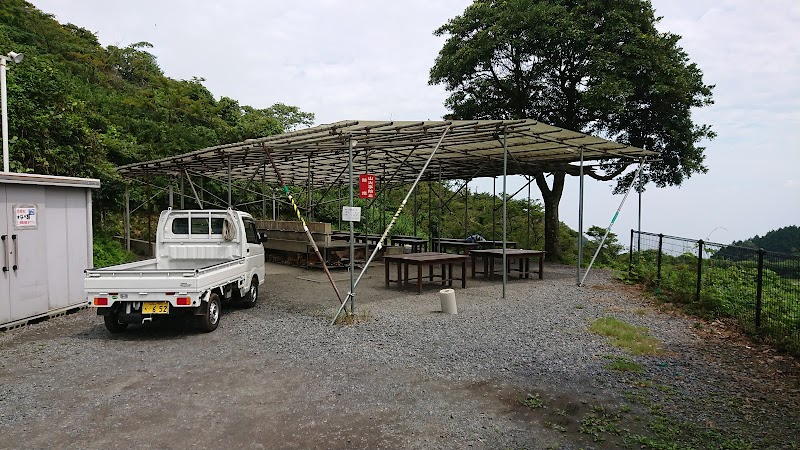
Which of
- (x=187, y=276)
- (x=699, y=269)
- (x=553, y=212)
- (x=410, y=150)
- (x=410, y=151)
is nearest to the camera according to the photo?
(x=187, y=276)

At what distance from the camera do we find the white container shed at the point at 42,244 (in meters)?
6.47

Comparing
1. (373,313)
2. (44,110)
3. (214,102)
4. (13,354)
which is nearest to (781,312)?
(373,313)

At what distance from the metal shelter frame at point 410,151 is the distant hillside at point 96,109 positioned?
5.67ft

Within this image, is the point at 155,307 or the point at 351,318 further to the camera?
the point at 351,318

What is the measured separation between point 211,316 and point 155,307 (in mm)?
702

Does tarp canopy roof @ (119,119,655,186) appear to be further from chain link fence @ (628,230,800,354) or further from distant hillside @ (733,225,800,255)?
distant hillside @ (733,225,800,255)

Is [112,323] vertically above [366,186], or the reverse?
[366,186]

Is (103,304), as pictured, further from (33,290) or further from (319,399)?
(319,399)

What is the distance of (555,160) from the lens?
12391 mm

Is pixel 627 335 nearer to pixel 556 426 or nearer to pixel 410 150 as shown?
pixel 556 426

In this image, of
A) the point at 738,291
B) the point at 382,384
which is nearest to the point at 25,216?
the point at 382,384

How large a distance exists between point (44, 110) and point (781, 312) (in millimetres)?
14290

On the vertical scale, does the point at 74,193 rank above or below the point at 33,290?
above

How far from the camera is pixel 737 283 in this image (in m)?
7.24
